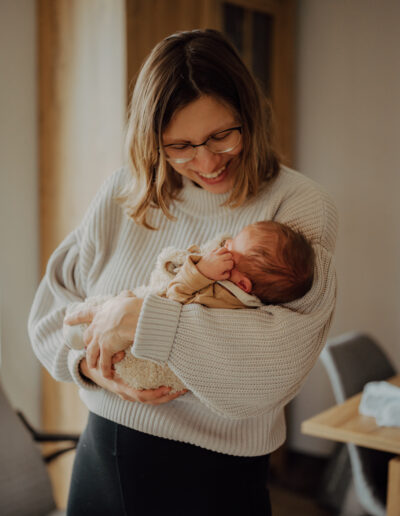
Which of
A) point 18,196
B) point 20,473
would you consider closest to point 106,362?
point 20,473

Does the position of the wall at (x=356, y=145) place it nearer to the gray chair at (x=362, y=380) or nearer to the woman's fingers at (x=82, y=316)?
the gray chair at (x=362, y=380)

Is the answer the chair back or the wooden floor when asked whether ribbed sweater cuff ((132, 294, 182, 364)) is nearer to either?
the chair back

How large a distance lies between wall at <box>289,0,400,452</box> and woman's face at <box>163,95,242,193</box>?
2315 mm

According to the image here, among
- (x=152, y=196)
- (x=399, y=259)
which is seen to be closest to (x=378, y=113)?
(x=399, y=259)

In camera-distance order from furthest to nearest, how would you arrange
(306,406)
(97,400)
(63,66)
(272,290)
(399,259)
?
(306,406) → (399,259) → (63,66) → (97,400) → (272,290)

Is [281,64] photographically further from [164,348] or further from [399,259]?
[164,348]

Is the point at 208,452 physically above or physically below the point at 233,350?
below

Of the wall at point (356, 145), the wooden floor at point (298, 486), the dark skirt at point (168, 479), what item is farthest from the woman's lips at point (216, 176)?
the wall at point (356, 145)

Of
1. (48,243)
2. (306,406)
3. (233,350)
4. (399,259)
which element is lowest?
(306,406)

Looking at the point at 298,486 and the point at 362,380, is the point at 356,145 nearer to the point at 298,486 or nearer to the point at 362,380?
the point at 362,380

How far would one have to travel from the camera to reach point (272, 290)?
1.08m

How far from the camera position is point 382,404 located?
1.89 metres

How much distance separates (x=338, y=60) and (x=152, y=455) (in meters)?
2.88

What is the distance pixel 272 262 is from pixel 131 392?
37 centimetres
